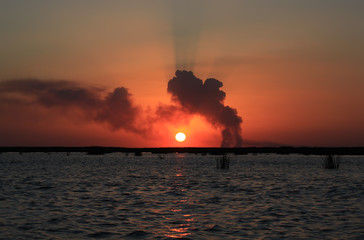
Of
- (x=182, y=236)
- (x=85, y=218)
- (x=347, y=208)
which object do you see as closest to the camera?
(x=182, y=236)

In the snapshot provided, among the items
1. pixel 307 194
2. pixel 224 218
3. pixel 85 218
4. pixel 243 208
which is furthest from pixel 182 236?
pixel 307 194

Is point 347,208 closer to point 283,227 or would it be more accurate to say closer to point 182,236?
point 283,227

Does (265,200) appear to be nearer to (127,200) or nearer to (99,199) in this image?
(127,200)

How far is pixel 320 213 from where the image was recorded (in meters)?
22.8

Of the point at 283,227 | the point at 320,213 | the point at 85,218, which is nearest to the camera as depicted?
the point at 283,227

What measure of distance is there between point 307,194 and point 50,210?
17.6 meters

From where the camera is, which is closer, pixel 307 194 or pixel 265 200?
pixel 265 200

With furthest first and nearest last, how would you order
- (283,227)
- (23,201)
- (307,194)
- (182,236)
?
1. (307,194)
2. (23,201)
3. (283,227)
4. (182,236)

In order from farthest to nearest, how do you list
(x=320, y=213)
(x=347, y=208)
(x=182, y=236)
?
(x=347, y=208)
(x=320, y=213)
(x=182, y=236)

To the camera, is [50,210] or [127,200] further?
[127,200]

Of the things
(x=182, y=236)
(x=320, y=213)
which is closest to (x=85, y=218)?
(x=182, y=236)

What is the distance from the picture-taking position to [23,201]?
27141mm

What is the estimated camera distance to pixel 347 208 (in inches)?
967

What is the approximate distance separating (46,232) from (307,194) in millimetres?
19792
